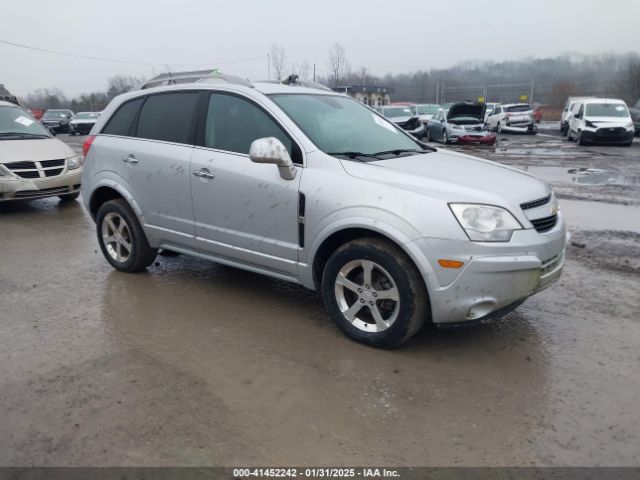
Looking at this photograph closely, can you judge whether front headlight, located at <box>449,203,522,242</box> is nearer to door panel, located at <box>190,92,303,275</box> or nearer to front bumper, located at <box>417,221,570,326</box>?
front bumper, located at <box>417,221,570,326</box>

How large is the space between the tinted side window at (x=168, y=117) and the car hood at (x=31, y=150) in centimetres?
437

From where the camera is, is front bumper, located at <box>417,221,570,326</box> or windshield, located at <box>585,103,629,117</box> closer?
front bumper, located at <box>417,221,570,326</box>

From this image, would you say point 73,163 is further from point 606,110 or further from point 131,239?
point 606,110

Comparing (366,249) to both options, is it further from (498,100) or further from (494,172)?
(498,100)

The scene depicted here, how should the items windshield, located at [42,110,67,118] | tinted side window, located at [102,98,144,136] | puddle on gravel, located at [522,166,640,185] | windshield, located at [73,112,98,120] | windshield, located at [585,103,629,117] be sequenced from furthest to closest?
1. windshield, located at [42,110,67,118]
2. windshield, located at [73,112,98,120]
3. windshield, located at [585,103,629,117]
4. puddle on gravel, located at [522,166,640,185]
5. tinted side window, located at [102,98,144,136]

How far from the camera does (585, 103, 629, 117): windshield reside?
1981 centimetres

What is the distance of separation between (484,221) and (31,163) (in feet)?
24.9

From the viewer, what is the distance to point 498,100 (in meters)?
52.3

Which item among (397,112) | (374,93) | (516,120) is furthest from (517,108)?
(374,93)

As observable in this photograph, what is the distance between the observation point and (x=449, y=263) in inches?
128

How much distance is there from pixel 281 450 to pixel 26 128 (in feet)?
29.2

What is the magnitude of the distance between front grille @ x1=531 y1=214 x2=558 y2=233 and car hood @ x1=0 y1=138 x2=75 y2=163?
777 cm

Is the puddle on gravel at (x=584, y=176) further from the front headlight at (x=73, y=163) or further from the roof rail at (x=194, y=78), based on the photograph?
the front headlight at (x=73, y=163)

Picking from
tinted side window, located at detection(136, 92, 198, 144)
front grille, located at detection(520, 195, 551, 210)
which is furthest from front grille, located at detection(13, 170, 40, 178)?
front grille, located at detection(520, 195, 551, 210)
